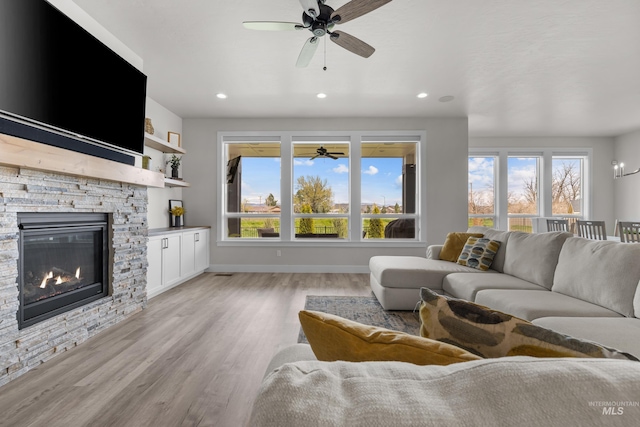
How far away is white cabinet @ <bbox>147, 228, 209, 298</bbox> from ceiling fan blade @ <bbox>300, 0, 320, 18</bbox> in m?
2.97

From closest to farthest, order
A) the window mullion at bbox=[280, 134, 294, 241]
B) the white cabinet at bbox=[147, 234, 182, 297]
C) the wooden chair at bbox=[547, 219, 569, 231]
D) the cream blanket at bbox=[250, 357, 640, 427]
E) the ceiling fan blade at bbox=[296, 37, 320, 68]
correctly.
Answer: the cream blanket at bbox=[250, 357, 640, 427], the ceiling fan blade at bbox=[296, 37, 320, 68], the white cabinet at bbox=[147, 234, 182, 297], the wooden chair at bbox=[547, 219, 569, 231], the window mullion at bbox=[280, 134, 294, 241]

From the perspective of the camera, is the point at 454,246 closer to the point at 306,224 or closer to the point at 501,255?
the point at 501,255

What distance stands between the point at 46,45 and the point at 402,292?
3.52 m

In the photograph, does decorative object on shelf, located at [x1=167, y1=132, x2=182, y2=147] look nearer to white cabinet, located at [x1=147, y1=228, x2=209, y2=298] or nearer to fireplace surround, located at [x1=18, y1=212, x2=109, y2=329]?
white cabinet, located at [x1=147, y1=228, x2=209, y2=298]

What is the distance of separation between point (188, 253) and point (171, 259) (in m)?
0.51

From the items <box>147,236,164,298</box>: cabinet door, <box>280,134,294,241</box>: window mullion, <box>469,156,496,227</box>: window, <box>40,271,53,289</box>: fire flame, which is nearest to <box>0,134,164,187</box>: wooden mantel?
<box>40,271,53,289</box>: fire flame

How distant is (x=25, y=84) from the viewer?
201 cm

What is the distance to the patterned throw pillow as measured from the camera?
3.40 metres

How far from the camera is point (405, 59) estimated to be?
3.47m

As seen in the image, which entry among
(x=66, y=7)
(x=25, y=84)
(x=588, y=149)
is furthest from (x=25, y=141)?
(x=588, y=149)

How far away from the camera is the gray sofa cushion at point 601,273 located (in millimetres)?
1927

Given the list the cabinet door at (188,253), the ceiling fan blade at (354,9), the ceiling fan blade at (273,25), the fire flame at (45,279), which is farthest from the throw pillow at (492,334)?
the cabinet door at (188,253)

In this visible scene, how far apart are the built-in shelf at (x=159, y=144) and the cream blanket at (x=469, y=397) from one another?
4.39 meters

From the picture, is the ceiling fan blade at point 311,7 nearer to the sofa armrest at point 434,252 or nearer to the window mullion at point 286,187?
the sofa armrest at point 434,252
